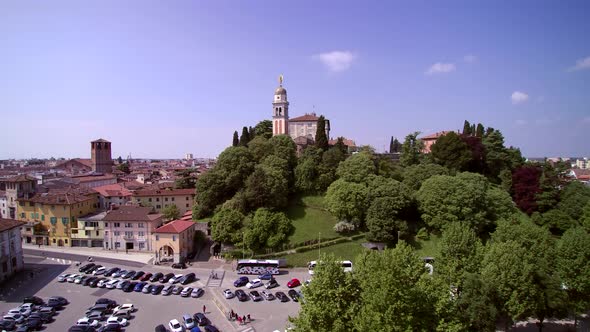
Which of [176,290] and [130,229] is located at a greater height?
[130,229]

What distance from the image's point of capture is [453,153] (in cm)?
5694

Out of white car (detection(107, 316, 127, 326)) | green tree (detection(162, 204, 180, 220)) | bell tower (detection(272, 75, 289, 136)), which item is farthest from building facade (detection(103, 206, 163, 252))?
bell tower (detection(272, 75, 289, 136))

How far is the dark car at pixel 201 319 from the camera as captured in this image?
2866 centimetres

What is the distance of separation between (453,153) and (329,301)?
43799 mm

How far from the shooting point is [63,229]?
5022 cm

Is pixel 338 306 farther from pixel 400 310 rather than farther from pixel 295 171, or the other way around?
pixel 295 171

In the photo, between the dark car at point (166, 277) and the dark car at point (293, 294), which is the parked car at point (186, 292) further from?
the dark car at point (293, 294)

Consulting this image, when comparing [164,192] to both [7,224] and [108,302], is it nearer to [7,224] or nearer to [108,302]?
[7,224]

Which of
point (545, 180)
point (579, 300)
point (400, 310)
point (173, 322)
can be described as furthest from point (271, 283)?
point (545, 180)

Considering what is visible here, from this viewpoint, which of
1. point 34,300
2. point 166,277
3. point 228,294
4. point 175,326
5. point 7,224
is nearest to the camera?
point 175,326

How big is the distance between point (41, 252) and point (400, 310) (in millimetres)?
48505

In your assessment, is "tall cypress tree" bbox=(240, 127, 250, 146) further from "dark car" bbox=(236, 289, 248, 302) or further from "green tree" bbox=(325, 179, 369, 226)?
"dark car" bbox=(236, 289, 248, 302)

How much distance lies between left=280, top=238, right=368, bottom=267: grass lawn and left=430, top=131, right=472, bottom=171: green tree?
74.0ft

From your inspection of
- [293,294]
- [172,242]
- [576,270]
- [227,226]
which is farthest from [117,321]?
[576,270]
